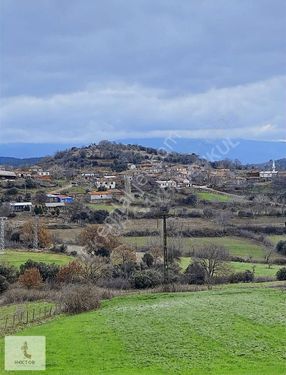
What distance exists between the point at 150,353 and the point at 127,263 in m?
21.5

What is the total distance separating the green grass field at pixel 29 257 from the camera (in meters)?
40.7

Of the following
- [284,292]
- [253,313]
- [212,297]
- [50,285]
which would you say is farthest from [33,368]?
[50,285]

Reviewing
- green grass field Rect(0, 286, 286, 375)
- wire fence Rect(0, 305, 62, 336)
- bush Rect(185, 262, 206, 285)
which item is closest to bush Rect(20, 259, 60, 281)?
bush Rect(185, 262, 206, 285)

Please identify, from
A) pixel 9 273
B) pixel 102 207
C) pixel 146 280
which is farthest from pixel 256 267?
pixel 102 207

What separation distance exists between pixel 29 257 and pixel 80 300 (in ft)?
64.3

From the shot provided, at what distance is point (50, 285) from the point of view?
34500 millimetres

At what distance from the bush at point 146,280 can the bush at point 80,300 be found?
8.39 metres

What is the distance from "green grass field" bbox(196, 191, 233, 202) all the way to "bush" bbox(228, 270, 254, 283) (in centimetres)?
3339

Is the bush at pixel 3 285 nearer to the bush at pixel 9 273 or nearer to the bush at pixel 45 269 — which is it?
the bush at pixel 9 273

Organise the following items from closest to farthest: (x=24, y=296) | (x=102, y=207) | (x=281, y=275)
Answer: (x=24, y=296) < (x=281, y=275) < (x=102, y=207)

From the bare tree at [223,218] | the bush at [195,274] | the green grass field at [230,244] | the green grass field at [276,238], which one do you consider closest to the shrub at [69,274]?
the bush at [195,274]

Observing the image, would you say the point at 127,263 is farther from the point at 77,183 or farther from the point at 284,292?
the point at 77,183

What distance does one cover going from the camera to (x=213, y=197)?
236ft

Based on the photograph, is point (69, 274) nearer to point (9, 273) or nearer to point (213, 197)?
point (9, 273)
